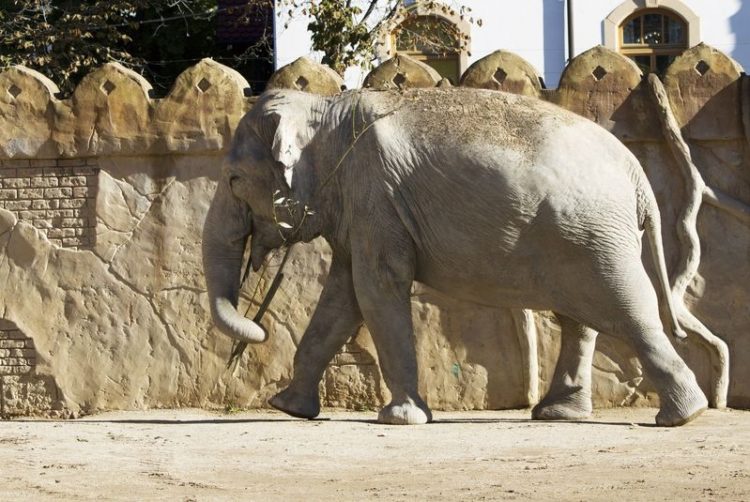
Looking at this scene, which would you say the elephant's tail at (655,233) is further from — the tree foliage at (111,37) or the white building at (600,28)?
the white building at (600,28)

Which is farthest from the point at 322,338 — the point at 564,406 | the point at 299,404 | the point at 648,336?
the point at 648,336

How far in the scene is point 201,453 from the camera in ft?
26.0

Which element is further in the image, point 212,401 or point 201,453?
point 212,401

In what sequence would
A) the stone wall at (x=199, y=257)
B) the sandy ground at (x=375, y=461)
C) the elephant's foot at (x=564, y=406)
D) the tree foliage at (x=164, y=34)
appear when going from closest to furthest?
the sandy ground at (x=375, y=461) < the elephant's foot at (x=564, y=406) < the stone wall at (x=199, y=257) < the tree foliage at (x=164, y=34)

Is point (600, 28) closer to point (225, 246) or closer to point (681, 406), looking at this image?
point (225, 246)

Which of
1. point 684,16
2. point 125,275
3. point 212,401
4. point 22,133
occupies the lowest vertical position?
point 212,401

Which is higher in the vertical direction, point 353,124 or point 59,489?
point 353,124

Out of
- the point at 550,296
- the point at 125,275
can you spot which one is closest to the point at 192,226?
the point at 125,275

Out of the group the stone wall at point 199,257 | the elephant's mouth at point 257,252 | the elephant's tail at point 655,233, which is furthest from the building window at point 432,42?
the elephant's tail at point 655,233

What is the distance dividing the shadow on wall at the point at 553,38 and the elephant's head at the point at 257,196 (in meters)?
12.5

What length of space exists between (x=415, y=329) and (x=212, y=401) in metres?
1.29

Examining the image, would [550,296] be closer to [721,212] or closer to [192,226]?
[721,212]

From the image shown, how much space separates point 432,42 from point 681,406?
402 inches

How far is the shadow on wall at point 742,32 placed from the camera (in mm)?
21906
